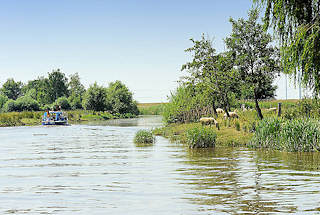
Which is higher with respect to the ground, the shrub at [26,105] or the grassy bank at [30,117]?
the shrub at [26,105]

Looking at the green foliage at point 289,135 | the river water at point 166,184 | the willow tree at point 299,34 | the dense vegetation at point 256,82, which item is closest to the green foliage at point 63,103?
the dense vegetation at point 256,82

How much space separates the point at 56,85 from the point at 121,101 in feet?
87.8

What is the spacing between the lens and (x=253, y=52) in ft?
104

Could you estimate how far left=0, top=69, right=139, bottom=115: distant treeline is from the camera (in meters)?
91.0

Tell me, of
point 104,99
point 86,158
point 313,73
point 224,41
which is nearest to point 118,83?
point 104,99

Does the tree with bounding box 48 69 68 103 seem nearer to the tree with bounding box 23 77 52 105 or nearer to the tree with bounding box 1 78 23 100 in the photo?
the tree with bounding box 23 77 52 105

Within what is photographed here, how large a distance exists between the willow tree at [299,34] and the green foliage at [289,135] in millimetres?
7965

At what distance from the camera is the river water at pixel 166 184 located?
9.72 meters

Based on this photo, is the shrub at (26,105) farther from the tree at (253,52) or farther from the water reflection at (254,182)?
the water reflection at (254,182)

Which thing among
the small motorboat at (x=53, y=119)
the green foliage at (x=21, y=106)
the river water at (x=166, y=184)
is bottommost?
the river water at (x=166, y=184)

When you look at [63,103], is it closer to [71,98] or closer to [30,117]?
[71,98]

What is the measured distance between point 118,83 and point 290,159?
99227 mm

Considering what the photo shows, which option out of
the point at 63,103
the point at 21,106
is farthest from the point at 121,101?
the point at 21,106

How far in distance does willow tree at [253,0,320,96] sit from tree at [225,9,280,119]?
18407mm
